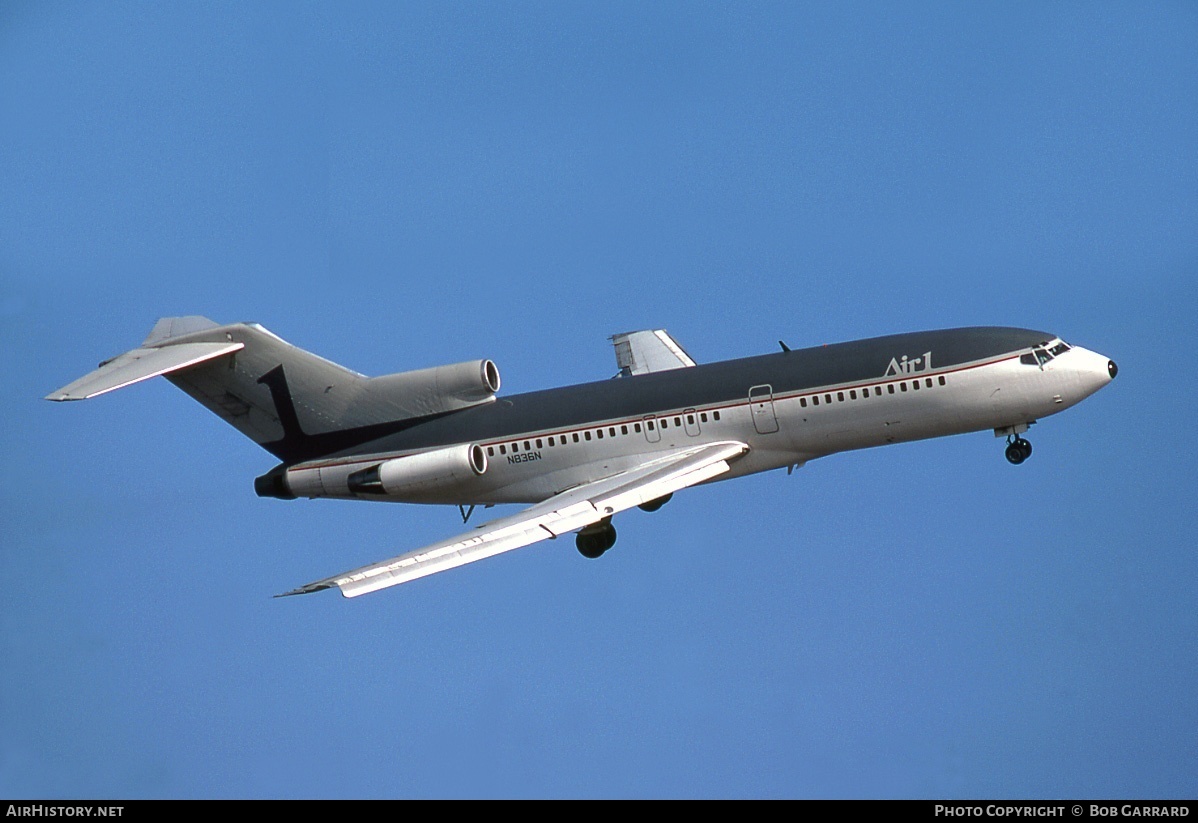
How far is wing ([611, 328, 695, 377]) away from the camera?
55469mm

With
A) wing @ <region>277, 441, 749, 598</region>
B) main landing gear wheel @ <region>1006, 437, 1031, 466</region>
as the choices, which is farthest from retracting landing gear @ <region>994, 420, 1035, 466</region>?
wing @ <region>277, 441, 749, 598</region>

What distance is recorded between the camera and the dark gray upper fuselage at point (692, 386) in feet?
154

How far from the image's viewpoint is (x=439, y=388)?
50000mm

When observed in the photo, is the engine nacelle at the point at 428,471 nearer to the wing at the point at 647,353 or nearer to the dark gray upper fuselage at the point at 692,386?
the dark gray upper fuselage at the point at 692,386

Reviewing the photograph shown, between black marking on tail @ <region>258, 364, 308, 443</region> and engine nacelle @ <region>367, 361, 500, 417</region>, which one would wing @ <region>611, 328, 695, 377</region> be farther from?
black marking on tail @ <region>258, 364, 308, 443</region>

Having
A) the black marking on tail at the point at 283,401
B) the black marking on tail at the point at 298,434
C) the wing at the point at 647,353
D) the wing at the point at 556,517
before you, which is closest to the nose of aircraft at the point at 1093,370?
the wing at the point at 556,517

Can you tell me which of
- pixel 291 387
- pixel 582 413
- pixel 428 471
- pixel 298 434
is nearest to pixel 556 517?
pixel 582 413

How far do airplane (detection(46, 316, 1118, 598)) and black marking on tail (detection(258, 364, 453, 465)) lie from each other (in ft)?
0.14

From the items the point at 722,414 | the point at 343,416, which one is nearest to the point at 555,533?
the point at 722,414

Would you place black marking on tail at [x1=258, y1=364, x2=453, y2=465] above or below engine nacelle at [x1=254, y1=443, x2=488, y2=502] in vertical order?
above

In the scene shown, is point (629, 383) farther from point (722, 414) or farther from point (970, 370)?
point (970, 370)

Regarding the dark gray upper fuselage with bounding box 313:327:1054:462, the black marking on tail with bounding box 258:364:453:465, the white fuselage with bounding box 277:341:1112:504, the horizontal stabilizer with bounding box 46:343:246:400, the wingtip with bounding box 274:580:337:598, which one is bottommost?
the wingtip with bounding box 274:580:337:598

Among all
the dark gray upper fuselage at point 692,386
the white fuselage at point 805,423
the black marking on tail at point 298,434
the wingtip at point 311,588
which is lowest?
the wingtip at point 311,588

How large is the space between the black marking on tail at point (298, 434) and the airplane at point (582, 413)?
0.14 ft
